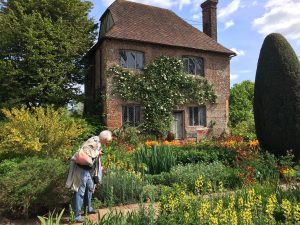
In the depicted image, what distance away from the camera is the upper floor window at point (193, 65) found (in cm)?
2108

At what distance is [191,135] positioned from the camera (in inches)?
Answer: 815

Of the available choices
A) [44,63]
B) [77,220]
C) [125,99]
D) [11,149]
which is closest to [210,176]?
[77,220]

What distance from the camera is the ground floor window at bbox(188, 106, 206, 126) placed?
2089 cm

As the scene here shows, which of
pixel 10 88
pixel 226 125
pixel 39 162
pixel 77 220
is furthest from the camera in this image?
pixel 226 125

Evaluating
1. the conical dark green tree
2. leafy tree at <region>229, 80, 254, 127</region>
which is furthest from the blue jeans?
leafy tree at <region>229, 80, 254, 127</region>

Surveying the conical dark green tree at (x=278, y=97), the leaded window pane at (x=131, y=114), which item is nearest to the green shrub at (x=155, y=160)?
the conical dark green tree at (x=278, y=97)

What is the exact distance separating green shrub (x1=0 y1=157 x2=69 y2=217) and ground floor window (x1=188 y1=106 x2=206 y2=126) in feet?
48.6

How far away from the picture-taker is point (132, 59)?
19406 millimetres

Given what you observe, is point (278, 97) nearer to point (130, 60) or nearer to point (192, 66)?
point (130, 60)

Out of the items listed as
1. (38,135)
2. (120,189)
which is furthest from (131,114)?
(120,189)

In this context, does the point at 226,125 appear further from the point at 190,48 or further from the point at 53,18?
the point at 53,18

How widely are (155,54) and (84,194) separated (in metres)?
14.4

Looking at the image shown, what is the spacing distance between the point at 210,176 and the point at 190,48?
13.8 m

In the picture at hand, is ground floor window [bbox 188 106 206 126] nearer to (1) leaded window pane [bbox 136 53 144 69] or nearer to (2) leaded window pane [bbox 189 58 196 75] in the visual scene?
(2) leaded window pane [bbox 189 58 196 75]
